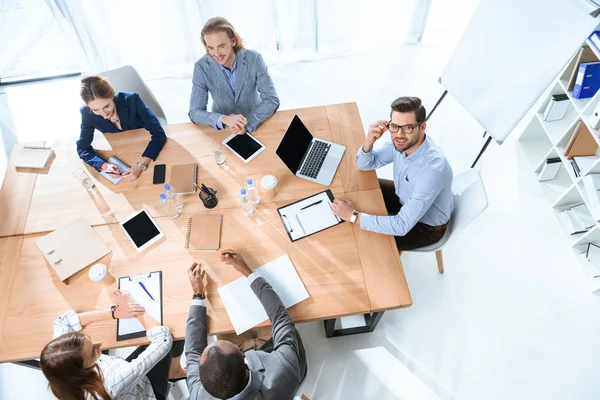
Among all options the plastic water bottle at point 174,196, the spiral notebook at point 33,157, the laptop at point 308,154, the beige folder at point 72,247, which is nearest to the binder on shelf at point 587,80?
the laptop at point 308,154

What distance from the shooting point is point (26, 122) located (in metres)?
3.64

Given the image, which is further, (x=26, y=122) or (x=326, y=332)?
(x=26, y=122)

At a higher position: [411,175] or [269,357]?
[411,175]

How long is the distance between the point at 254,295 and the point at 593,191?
85.2 inches

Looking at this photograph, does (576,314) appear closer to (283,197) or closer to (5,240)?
(283,197)

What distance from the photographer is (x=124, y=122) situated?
2307 millimetres

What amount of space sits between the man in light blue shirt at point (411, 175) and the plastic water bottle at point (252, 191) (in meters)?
0.41

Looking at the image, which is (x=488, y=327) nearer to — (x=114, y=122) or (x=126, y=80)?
(x=114, y=122)

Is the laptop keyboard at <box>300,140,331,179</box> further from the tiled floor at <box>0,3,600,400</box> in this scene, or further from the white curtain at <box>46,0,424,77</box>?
the white curtain at <box>46,0,424,77</box>

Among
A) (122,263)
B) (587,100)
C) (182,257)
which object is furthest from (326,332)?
(587,100)

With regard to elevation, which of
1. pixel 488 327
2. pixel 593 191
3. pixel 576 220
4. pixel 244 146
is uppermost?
pixel 244 146

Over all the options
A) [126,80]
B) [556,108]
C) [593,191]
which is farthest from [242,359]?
[556,108]

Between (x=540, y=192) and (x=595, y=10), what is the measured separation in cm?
133

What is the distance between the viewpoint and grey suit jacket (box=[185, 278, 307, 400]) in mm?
1444
